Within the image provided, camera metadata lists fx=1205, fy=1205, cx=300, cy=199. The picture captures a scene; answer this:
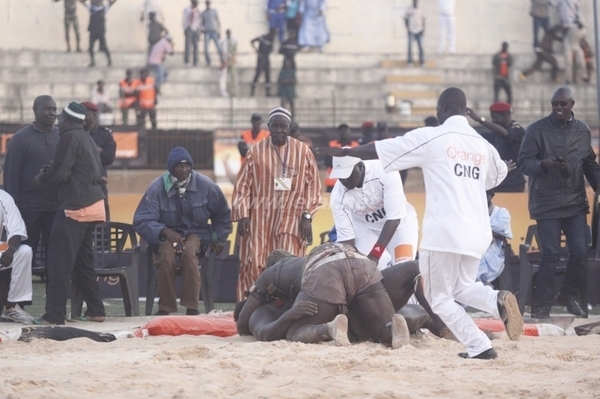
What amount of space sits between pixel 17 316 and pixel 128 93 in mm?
15978

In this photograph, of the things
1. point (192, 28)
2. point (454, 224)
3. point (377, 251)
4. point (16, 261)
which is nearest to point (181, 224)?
point (16, 261)

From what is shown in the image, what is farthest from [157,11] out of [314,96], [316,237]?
[316,237]

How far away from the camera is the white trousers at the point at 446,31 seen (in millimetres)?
32344

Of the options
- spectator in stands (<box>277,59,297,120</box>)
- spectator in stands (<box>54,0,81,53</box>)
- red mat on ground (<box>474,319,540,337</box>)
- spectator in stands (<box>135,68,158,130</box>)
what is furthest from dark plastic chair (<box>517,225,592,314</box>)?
spectator in stands (<box>54,0,81,53</box>)

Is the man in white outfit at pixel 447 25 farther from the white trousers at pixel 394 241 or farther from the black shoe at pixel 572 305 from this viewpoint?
the white trousers at pixel 394 241

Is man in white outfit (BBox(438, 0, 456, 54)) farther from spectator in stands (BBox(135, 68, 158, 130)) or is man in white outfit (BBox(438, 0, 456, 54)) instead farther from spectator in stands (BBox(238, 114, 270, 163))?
spectator in stands (BBox(238, 114, 270, 163))

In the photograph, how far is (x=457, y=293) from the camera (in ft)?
25.8

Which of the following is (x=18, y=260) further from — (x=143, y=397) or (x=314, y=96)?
(x=314, y=96)

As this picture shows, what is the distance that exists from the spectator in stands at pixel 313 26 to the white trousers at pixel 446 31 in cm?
308

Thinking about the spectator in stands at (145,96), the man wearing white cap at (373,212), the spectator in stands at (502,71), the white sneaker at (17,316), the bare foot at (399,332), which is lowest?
the white sneaker at (17,316)

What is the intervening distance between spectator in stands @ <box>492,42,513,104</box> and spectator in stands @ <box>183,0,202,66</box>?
7.37 meters

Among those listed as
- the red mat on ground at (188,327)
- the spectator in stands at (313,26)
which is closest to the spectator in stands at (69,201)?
the red mat on ground at (188,327)

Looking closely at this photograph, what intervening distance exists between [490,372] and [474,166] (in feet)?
4.90

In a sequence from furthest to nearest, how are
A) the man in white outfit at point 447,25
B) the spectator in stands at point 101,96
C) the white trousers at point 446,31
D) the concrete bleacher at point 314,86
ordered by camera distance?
the white trousers at point 446,31, the man in white outfit at point 447,25, the concrete bleacher at point 314,86, the spectator in stands at point 101,96
